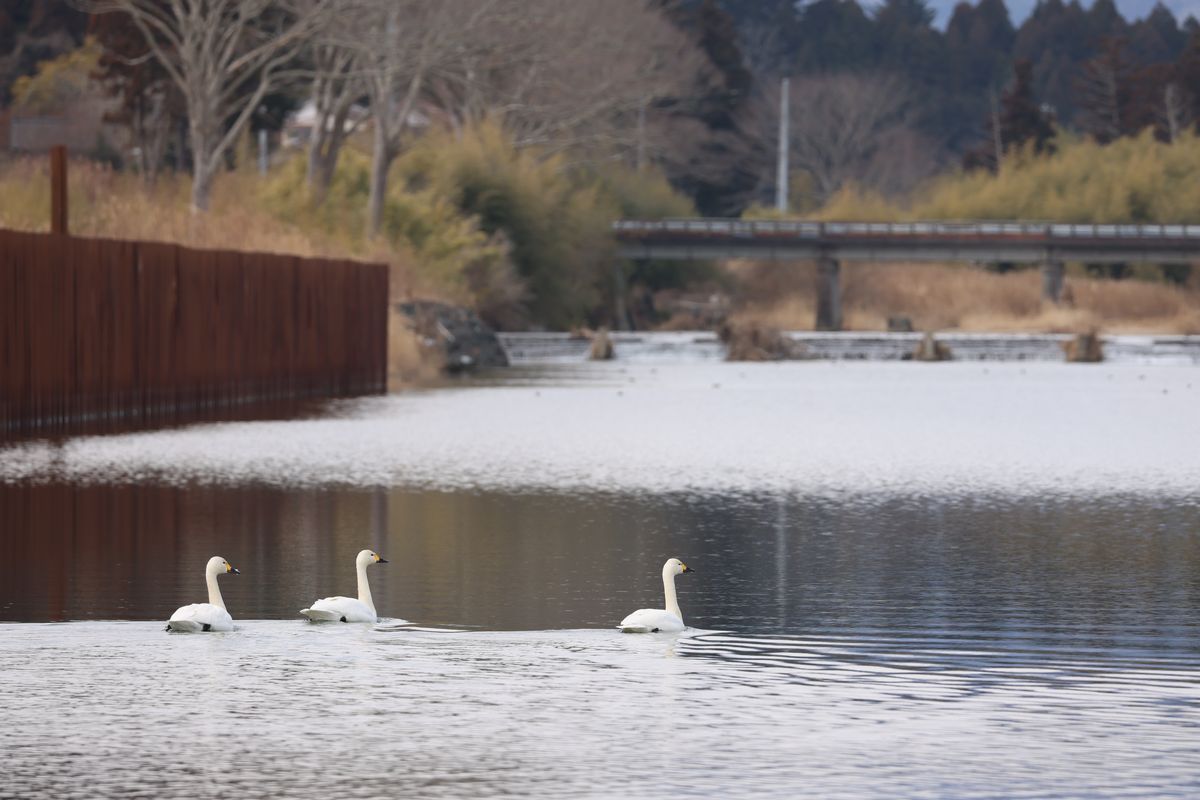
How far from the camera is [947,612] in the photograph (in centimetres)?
1287

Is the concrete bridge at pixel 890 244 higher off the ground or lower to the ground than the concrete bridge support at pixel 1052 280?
higher

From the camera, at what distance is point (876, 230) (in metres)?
91.8

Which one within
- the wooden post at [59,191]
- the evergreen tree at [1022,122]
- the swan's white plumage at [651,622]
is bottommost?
the swan's white plumage at [651,622]

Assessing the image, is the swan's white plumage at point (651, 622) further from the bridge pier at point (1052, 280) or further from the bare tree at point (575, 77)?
the bridge pier at point (1052, 280)

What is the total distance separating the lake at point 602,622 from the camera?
883cm

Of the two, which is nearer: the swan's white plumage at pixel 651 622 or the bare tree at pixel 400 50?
the swan's white plumage at pixel 651 622

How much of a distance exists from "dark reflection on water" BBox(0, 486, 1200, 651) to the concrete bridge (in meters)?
69.0

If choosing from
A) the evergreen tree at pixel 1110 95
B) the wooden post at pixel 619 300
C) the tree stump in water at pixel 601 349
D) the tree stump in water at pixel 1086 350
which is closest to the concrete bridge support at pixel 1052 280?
the wooden post at pixel 619 300

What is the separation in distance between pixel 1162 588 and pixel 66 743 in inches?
296

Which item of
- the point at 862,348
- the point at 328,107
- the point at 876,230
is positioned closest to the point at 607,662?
the point at 328,107

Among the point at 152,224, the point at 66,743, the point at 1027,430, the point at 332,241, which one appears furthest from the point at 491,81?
the point at 66,743

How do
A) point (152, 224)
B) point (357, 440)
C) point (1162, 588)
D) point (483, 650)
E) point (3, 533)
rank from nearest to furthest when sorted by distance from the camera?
point (483, 650) < point (1162, 588) < point (3, 533) < point (357, 440) < point (152, 224)

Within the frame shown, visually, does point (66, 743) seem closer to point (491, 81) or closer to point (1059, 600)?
point (1059, 600)

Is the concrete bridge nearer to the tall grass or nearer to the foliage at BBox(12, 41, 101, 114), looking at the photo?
the tall grass
